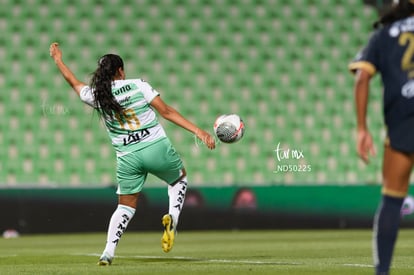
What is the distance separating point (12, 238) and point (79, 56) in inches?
199

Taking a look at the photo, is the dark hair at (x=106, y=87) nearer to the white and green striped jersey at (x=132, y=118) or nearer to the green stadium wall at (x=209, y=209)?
the white and green striped jersey at (x=132, y=118)

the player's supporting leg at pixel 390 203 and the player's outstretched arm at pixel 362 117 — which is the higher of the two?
the player's outstretched arm at pixel 362 117

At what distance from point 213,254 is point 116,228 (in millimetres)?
2143

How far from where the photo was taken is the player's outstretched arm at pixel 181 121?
27.7 ft

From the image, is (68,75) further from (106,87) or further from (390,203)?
(390,203)

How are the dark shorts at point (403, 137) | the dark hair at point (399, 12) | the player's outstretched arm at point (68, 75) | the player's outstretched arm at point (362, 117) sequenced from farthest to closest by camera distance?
the player's outstretched arm at point (68, 75) → the dark hair at point (399, 12) → the dark shorts at point (403, 137) → the player's outstretched arm at point (362, 117)

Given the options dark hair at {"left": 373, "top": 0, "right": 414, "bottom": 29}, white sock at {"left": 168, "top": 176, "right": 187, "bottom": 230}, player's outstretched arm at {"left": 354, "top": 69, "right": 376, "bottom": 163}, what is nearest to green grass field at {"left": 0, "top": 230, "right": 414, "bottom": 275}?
white sock at {"left": 168, "top": 176, "right": 187, "bottom": 230}

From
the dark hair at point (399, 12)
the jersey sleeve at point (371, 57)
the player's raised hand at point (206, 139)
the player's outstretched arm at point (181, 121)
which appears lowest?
the player's raised hand at point (206, 139)

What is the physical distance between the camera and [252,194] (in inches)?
687

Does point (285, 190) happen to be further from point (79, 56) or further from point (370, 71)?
point (370, 71)

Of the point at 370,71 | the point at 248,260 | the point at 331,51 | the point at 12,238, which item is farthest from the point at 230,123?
the point at 331,51

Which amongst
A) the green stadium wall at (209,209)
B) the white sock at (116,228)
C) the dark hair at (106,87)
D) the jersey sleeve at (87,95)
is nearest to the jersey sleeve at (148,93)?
the dark hair at (106,87)

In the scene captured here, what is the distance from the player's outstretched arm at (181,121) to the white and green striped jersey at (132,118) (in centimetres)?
12

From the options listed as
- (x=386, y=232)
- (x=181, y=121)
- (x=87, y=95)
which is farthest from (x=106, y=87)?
(x=386, y=232)
